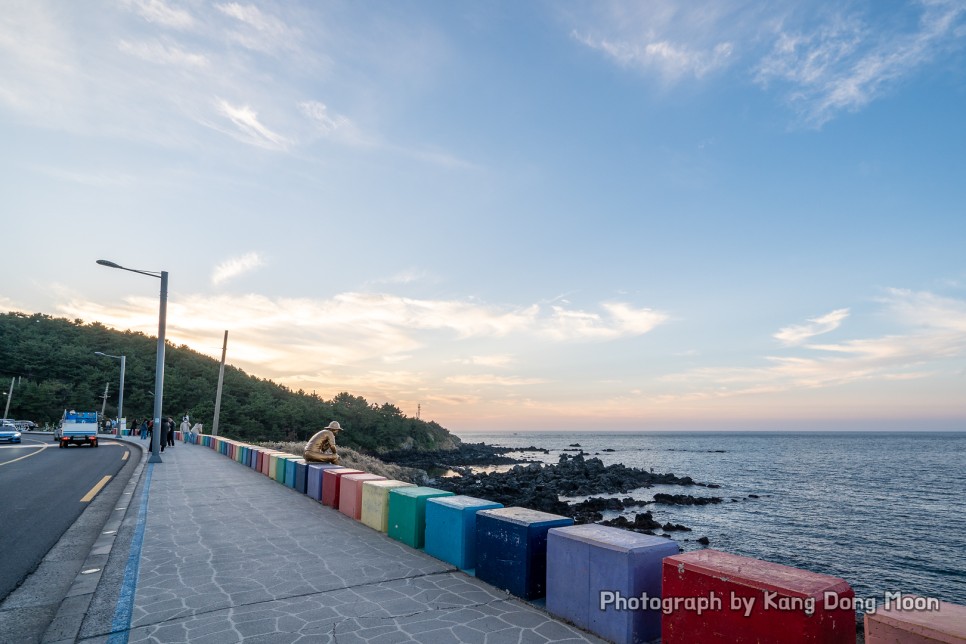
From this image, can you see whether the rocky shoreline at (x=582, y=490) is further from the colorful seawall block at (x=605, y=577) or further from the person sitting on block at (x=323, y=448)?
the colorful seawall block at (x=605, y=577)

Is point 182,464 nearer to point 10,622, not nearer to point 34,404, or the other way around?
point 10,622

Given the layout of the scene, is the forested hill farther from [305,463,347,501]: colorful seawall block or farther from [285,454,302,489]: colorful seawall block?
[305,463,347,501]: colorful seawall block

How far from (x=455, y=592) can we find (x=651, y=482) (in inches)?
1687

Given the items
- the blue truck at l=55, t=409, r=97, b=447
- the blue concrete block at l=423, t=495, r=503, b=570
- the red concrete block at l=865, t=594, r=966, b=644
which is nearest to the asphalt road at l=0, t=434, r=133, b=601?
the blue concrete block at l=423, t=495, r=503, b=570

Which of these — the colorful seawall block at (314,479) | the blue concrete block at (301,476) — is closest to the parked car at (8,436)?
the blue concrete block at (301,476)

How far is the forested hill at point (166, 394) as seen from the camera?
7475 centimetres

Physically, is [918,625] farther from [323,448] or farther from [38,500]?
[38,500]

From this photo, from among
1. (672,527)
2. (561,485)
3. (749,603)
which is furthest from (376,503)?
(561,485)

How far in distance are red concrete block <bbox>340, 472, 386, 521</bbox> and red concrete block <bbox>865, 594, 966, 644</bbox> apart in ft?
26.8

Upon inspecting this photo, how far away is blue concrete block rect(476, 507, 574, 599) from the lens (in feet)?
18.3

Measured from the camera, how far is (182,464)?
64.4 ft

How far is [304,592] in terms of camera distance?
18.6 feet

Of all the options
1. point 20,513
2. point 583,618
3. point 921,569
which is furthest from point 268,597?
point 921,569

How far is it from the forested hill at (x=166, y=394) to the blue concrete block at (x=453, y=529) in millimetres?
71393
